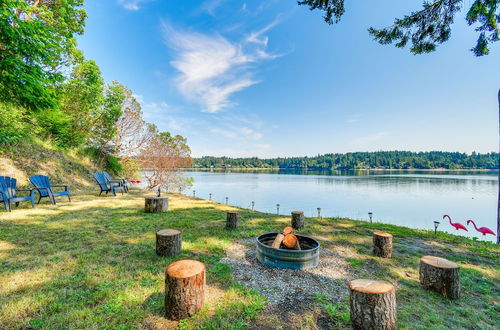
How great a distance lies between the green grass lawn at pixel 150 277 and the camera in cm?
225

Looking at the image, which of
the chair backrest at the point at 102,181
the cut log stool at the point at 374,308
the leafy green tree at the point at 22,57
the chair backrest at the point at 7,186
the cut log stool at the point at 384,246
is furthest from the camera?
the chair backrest at the point at 102,181

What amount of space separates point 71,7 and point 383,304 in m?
16.7

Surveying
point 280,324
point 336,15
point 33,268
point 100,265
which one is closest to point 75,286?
point 100,265

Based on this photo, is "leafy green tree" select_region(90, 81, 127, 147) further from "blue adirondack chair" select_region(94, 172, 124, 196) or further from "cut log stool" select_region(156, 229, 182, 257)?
"cut log stool" select_region(156, 229, 182, 257)

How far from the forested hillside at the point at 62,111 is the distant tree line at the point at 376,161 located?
55.7 meters

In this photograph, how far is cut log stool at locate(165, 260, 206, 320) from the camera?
7.36ft

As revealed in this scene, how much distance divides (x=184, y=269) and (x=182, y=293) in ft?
0.76

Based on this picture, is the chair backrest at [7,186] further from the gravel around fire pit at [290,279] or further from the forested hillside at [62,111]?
the gravel around fire pit at [290,279]

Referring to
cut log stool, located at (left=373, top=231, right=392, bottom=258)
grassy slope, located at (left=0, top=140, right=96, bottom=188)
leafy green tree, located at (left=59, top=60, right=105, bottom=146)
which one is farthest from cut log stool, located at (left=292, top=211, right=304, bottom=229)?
leafy green tree, located at (left=59, top=60, right=105, bottom=146)

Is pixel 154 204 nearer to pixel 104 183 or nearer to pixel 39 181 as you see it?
pixel 39 181

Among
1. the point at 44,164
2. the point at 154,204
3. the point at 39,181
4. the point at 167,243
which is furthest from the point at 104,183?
the point at 167,243

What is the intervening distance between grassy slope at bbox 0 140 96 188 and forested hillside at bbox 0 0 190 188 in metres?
0.05

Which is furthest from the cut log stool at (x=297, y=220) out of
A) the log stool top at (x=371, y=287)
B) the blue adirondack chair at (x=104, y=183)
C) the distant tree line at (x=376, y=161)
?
the distant tree line at (x=376, y=161)

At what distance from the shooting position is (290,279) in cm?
321
